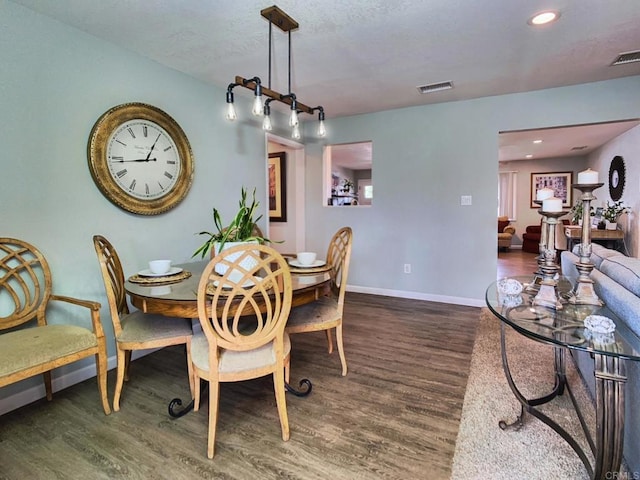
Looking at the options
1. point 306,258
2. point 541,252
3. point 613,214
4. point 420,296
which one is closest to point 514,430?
point 541,252

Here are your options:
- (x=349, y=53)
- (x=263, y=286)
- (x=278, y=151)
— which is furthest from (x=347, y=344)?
(x=278, y=151)

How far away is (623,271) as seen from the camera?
1.86m

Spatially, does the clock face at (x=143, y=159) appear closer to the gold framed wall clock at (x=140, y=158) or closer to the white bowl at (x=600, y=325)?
the gold framed wall clock at (x=140, y=158)

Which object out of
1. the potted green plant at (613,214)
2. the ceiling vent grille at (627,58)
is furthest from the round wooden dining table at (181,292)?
the potted green plant at (613,214)

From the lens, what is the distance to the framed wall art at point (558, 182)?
8.93 metres

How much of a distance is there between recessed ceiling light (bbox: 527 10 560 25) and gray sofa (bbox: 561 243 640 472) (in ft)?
4.88

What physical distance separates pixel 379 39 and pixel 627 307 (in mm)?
2176

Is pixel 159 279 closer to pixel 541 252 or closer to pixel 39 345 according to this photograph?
pixel 39 345

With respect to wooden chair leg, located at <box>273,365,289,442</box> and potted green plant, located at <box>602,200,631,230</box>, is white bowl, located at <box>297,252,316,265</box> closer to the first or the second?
wooden chair leg, located at <box>273,365,289,442</box>

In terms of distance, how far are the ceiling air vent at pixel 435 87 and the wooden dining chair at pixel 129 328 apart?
3.12 metres

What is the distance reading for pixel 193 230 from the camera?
3.31m

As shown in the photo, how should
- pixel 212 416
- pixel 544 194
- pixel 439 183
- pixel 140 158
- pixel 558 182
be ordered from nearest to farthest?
1. pixel 212 416
2. pixel 544 194
3. pixel 140 158
4. pixel 439 183
5. pixel 558 182

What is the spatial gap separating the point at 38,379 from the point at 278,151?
13.2ft

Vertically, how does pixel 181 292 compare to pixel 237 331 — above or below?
above
